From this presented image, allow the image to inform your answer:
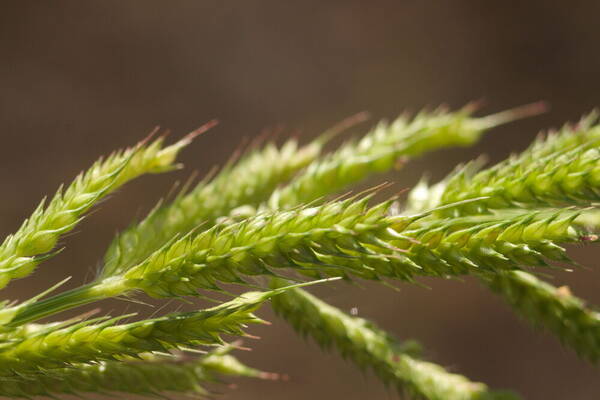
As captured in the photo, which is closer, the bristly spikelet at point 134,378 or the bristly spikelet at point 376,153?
the bristly spikelet at point 134,378

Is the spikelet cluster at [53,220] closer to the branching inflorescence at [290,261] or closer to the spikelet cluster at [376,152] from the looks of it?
the branching inflorescence at [290,261]

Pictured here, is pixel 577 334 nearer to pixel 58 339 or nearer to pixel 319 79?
pixel 58 339

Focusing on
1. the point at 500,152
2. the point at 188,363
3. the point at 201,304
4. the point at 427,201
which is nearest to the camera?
the point at 188,363

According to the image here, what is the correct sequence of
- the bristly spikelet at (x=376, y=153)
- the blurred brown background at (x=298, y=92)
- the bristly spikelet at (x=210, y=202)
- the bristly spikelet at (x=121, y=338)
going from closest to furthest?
1. the bristly spikelet at (x=121, y=338)
2. the bristly spikelet at (x=210, y=202)
3. the bristly spikelet at (x=376, y=153)
4. the blurred brown background at (x=298, y=92)

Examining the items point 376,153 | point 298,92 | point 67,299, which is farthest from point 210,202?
point 298,92

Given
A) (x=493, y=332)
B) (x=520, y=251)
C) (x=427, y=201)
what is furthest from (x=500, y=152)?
(x=520, y=251)

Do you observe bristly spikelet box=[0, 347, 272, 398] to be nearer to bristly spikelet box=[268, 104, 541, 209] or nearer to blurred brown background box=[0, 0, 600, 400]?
bristly spikelet box=[268, 104, 541, 209]

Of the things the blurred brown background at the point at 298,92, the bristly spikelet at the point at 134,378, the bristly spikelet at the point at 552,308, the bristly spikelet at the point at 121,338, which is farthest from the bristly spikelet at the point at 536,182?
the blurred brown background at the point at 298,92

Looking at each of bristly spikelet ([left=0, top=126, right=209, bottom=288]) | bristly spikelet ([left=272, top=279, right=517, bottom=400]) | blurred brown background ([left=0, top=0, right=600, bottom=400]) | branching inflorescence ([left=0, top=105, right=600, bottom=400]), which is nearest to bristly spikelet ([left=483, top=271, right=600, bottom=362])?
branching inflorescence ([left=0, top=105, right=600, bottom=400])
